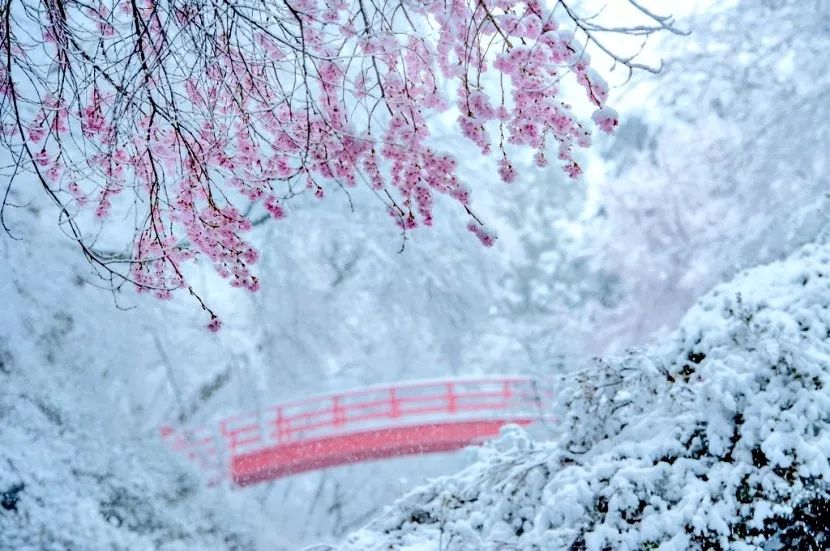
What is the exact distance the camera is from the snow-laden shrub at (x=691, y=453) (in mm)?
2656

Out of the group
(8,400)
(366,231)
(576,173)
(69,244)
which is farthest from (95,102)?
(366,231)

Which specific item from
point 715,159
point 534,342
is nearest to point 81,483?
point 534,342

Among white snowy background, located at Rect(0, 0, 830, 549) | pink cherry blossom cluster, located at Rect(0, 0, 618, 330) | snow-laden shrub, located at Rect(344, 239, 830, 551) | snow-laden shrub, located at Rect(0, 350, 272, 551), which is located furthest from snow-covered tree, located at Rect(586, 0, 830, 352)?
snow-laden shrub, located at Rect(0, 350, 272, 551)

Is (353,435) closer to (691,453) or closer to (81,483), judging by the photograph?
(81,483)

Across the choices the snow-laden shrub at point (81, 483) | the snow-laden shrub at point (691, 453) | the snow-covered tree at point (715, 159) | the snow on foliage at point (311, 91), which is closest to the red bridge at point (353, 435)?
the snow-laden shrub at point (81, 483)

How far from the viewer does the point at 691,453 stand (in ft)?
9.75

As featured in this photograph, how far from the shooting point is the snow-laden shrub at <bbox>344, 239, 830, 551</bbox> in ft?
8.71

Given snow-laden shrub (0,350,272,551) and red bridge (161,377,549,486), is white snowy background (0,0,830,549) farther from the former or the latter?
red bridge (161,377,549,486)

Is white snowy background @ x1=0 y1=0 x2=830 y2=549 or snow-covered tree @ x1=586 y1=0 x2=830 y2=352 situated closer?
white snowy background @ x1=0 y1=0 x2=830 y2=549

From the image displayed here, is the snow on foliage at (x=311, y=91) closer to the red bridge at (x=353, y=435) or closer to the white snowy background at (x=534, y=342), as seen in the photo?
the white snowy background at (x=534, y=342)

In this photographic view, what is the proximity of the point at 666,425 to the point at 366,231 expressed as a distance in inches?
267

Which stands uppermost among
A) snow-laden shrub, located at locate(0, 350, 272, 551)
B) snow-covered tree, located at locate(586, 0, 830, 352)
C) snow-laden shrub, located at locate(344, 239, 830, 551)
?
snow-covered tree, located at locate(586, 0, 830, 352)

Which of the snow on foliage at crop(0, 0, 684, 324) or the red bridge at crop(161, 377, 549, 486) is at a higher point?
the red bridge at crop(161, 377, 549, 486)

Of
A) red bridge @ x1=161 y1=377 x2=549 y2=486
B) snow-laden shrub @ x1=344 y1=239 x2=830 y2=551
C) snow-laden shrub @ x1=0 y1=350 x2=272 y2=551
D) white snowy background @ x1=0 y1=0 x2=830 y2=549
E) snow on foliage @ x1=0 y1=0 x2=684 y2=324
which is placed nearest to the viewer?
snow on foliage @ x1=0 y1=0 x2=684 y2=324
